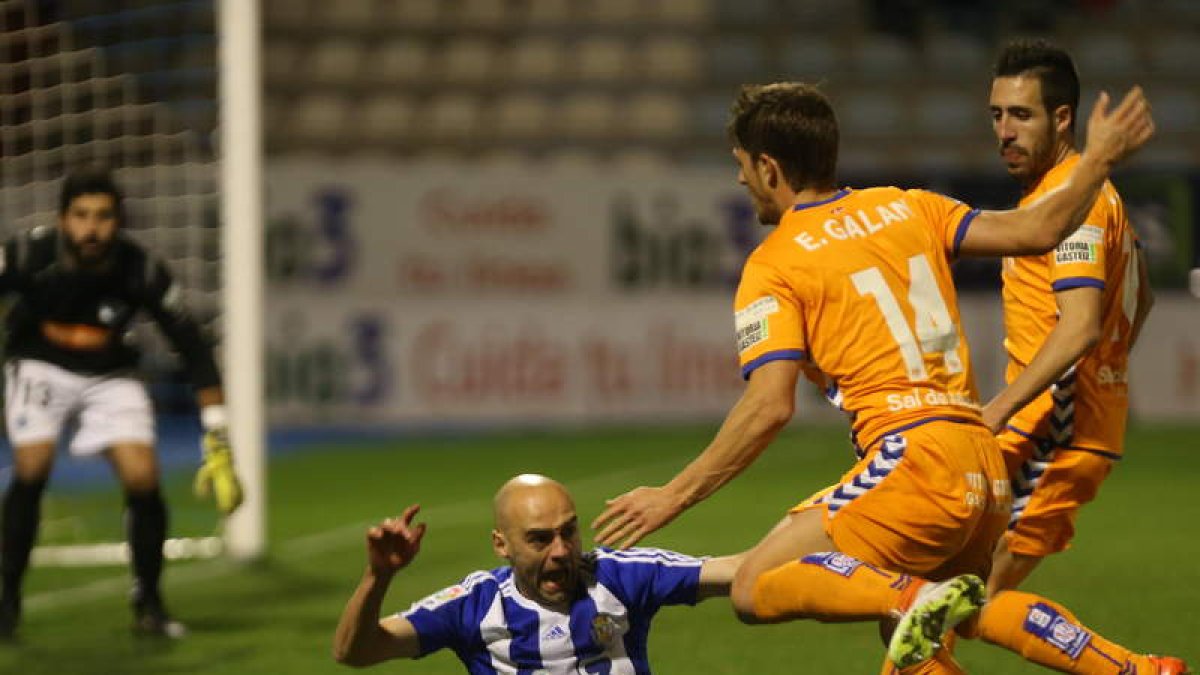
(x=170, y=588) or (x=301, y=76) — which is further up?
(x=301, y=76)

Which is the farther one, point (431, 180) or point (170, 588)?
point (431, 180)

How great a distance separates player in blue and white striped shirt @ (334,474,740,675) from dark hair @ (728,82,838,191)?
0.92 meters

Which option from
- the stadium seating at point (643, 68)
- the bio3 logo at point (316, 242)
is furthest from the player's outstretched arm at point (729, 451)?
the stadium seating at point (643, 68)

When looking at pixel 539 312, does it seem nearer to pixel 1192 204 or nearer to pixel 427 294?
pixel 427 294

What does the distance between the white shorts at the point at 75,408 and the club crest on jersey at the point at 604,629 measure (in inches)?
143

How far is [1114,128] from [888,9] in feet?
55.7

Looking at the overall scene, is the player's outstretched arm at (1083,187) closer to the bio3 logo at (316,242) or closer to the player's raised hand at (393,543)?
the player's raised hand at (393,543)

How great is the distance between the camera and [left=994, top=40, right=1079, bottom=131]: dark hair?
17.1ft

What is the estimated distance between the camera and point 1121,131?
4.24 metres

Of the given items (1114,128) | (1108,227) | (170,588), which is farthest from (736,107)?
(170,588)

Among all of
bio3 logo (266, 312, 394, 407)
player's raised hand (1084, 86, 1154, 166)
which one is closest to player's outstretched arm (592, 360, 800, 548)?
player's raised hand (1084, 86, 1154, 166)

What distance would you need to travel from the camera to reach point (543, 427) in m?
17.9

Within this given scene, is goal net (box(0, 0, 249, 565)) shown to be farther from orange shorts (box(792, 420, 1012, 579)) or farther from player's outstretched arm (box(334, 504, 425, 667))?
orange shorts (box(792, 420, 1012, 579))

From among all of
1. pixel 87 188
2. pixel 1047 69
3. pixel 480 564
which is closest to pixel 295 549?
pixel 480 564
